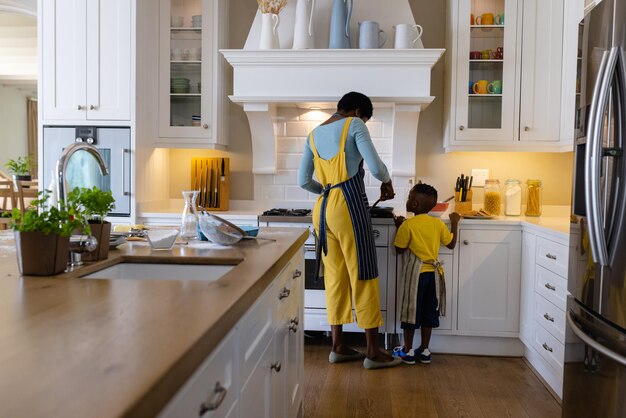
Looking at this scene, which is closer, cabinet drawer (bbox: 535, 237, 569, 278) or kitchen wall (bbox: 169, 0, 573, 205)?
cabinet drawer (bbox: 535, 237, 569, 278)

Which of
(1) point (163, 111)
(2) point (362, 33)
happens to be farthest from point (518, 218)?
(1) point (163, 111)

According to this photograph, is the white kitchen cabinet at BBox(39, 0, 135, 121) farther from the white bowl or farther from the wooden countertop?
the wooden countertop

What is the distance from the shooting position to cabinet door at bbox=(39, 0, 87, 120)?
11.7 ft

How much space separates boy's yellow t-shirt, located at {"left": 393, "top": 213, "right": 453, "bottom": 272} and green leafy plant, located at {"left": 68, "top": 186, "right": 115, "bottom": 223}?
2037 millimetres

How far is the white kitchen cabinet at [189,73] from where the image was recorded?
3844 millimetres

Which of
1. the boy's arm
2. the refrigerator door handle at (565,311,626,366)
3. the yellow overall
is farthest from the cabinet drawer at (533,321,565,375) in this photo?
the yellow overall

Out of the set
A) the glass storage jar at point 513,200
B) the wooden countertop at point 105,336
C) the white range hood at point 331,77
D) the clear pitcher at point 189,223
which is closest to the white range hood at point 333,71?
the white range hood at point 331,77

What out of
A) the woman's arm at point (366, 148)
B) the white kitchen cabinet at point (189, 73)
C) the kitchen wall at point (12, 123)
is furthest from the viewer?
the kitchen wall at point (12, 123)

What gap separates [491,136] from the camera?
3658 mm

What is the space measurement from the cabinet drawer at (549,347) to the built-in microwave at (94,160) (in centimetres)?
260

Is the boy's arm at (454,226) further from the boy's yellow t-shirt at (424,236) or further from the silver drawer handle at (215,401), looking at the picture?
the silver drawer handle at (215,401)

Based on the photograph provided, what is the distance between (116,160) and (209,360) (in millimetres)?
2941

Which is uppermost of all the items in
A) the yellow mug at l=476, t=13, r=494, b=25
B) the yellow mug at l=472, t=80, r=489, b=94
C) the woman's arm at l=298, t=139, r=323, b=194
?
the yellow mug at l=476, t=13, r=494, b=25

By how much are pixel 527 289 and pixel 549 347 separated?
0.46 meters
